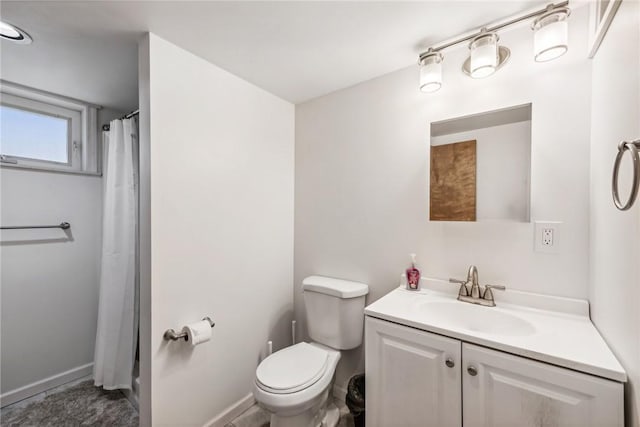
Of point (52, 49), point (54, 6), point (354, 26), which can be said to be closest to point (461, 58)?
point (354, 26)

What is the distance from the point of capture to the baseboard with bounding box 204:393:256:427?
156 centimetres

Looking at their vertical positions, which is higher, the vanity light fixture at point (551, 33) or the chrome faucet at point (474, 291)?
the vanity light fixture at point (551, 33)

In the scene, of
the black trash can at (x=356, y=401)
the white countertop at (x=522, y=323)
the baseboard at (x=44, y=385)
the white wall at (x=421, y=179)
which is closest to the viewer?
the white countertop at (x=522, y=323)

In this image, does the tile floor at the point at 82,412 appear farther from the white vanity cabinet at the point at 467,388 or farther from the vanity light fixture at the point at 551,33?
the vanity light fixture at the point at 551,33

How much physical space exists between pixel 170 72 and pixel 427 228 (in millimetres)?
1602

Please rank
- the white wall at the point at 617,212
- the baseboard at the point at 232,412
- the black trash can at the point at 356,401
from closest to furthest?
1. the white wall at the point at 617,212
2. the black trash can at the point at 356,401
3. the baseboard at the point at 232,412

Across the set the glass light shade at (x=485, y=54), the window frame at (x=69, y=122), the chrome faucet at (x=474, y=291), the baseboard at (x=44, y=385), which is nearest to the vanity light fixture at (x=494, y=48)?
the glass light shade at (x=485, y=54)

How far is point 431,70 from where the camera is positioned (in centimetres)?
136

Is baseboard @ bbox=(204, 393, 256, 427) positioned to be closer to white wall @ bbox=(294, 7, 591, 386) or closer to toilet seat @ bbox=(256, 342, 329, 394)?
toilet seat @ bbox=(256, 342, 329, 394)

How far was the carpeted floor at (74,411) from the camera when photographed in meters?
1.62

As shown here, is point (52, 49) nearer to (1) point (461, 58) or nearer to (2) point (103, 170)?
(2) point (103, 170)

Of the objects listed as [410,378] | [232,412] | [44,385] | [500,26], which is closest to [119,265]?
[44,385]

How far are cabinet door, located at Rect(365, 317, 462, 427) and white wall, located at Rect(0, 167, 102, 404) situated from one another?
2.24 meters

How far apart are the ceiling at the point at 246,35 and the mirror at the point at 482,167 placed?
448 millimetres
